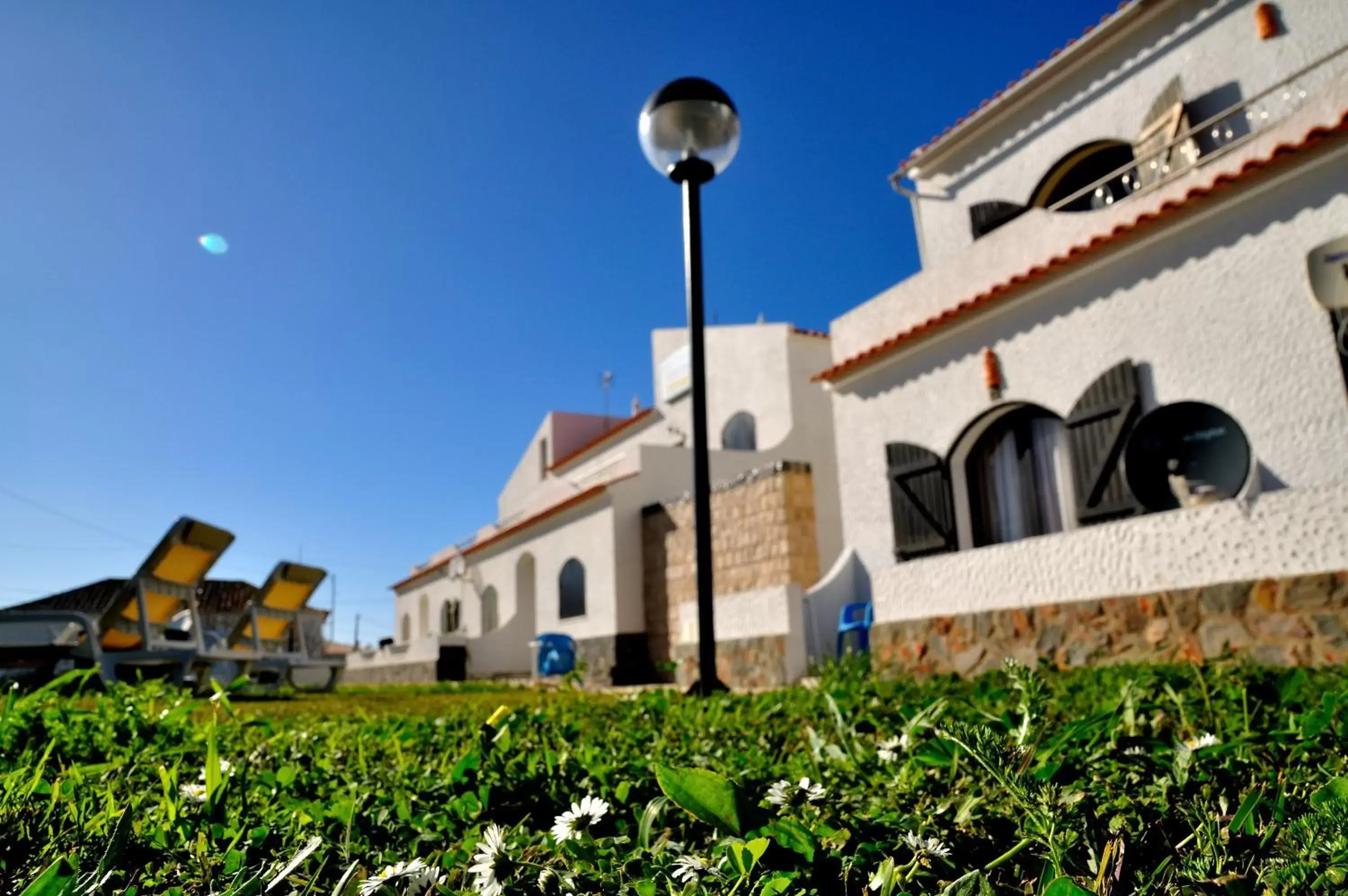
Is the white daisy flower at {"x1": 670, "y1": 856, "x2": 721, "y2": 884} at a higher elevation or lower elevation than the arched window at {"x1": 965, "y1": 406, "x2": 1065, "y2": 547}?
lower

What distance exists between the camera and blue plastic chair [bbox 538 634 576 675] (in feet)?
55.0

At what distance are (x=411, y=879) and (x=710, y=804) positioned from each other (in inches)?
13.6

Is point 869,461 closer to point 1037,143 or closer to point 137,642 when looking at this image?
point 1037,143

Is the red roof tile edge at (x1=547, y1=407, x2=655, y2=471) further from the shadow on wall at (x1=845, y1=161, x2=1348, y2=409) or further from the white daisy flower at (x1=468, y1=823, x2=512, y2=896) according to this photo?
the white daisy flower at (x1=468, y1=823, x2=512, y2=896)

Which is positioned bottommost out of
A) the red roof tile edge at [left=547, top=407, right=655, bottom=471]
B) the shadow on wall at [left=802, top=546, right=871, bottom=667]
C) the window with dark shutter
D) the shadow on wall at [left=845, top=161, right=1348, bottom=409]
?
the shadow on wall at [left=802, top=546, right=871, bottom=667]

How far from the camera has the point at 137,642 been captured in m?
8.55

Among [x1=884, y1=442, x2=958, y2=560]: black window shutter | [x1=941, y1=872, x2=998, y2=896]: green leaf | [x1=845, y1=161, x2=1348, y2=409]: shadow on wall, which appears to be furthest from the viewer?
[x1=884, y1=442, x2=958, y2=560]: black window shutter

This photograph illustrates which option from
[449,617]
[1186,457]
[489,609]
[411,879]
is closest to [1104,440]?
[1186,457]

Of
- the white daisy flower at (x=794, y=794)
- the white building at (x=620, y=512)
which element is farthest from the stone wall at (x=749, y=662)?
the white daisy flower at (x=794, y=794)

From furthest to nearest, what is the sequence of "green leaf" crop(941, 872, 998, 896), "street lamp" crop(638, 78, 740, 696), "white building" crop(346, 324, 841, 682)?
"white building" crop(346, 324, 841, 682), "street lamp" crop(638, 78, 740, 696), "green leaf" crop(941, 872, 998, 896)

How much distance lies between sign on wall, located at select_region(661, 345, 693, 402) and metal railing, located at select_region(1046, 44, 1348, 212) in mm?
11443

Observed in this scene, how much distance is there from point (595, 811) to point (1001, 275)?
902 cm

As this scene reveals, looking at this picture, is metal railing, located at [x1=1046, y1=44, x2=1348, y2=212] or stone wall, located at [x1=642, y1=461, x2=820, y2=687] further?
stone wall, located at [x1=642, y1=461, x2=820, y2=687]

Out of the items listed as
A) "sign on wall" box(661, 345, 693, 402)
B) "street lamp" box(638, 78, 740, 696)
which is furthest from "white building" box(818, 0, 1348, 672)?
"sign on wall" box(661, 345, 693, 402)
